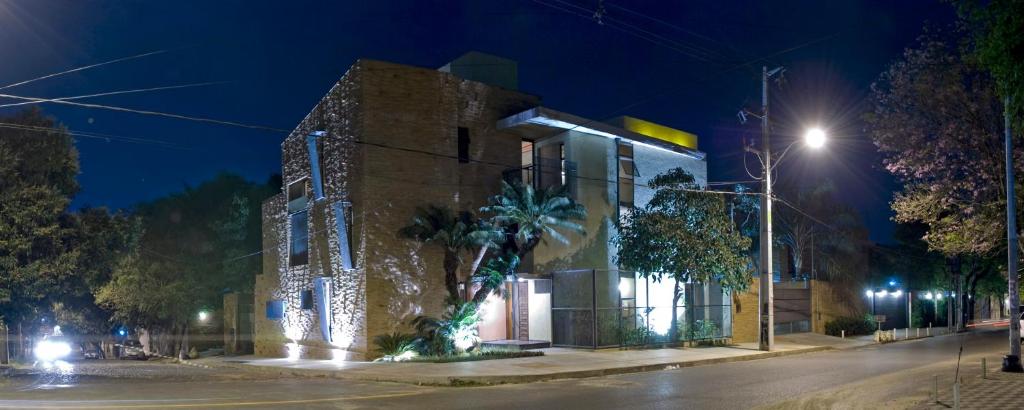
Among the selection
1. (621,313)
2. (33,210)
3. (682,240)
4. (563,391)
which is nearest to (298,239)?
(33,210)

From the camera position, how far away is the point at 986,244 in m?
19.1

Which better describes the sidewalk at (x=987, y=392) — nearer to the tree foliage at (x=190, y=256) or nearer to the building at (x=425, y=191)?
the building at (x=425, y=191)

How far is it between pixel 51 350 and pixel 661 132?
102 feet

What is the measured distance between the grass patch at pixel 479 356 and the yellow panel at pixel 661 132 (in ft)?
33.7

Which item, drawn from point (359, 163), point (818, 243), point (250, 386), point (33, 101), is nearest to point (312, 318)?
point (359, 163)

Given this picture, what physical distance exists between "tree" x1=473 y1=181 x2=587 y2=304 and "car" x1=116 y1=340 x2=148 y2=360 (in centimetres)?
2796

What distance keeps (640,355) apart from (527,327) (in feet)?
18.5

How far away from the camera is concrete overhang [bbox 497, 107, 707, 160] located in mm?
26122

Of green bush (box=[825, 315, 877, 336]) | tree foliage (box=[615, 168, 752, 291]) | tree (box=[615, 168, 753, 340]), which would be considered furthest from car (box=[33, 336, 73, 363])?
green bush (box=[825, 315, 877, 336])

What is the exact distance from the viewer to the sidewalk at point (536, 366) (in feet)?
60.2

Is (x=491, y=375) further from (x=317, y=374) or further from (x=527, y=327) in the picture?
(x=527, y=327)

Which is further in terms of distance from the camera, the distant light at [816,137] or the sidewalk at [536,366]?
the distant light at [816,137]

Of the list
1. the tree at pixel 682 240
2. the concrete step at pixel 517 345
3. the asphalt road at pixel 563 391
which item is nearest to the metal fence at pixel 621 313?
the tree at pixel 682 240

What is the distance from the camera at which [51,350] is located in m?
41.2
